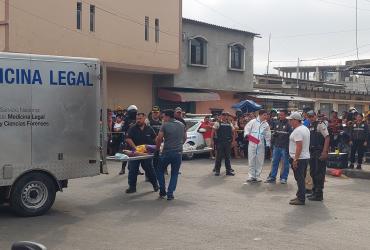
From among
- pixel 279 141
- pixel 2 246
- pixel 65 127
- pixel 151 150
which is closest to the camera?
pixel 2 246

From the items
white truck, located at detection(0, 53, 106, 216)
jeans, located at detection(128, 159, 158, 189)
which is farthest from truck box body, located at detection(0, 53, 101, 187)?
jeans, located at detection(128, 159, 158, 189)

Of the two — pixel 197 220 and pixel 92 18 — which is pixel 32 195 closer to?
pixel 197 220

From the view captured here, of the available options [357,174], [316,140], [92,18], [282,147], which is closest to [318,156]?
[316,140]

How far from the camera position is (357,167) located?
15961 mm

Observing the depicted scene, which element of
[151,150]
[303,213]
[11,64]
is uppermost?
[11,64]

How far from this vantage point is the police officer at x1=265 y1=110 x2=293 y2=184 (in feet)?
43.3

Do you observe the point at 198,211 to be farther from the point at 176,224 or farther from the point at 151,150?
the point at 151,150

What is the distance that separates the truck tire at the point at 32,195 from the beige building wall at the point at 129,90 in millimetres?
19081

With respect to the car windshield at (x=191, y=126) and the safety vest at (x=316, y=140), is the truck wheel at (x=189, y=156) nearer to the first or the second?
the car windshield at (x=191, y=126)

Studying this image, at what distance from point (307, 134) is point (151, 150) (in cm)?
311

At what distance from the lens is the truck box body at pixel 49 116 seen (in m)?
8.63

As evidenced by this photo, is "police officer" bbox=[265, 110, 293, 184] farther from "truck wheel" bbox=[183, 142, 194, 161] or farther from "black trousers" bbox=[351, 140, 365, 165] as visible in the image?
"truck wheel" bbox=[183, 142, 194, 161]

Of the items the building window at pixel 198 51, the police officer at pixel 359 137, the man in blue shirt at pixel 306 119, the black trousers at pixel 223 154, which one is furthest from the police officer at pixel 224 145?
the building window at pixel 198 51

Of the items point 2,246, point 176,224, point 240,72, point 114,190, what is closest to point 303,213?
point 176,224
